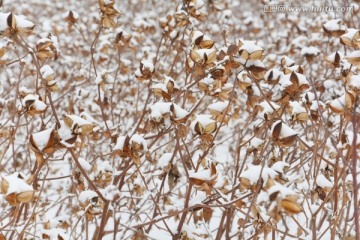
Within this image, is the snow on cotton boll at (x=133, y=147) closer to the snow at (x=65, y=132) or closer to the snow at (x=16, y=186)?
the snow at (x=65, y=132)

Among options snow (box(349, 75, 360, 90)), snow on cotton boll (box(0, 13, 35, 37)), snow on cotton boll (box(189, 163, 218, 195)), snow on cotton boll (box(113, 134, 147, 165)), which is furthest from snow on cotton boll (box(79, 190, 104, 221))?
snow (box(349, 75, 360, 90))

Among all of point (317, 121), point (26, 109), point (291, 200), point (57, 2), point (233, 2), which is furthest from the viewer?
point (57, 2)

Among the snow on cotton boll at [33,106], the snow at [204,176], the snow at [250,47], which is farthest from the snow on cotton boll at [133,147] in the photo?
the snow at [250,47]

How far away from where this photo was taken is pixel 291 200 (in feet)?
3.16

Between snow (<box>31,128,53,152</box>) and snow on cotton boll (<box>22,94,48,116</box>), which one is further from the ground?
snow on cotton boll (<box>22,94,48,116</box>)

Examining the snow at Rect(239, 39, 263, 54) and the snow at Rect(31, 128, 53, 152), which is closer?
the snow at Rect(31, 128, 53, 152)

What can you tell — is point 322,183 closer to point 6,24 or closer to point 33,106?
point 33,106

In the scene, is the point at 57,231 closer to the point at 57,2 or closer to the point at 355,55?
the point at 355,55

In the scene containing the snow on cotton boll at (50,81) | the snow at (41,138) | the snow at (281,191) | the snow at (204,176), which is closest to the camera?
the snow at (281,191)

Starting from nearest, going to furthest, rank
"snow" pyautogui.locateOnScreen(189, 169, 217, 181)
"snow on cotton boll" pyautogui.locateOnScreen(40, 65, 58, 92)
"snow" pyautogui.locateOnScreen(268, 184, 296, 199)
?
"snow" pyautogui.locateOnScreen(268, 184, 296, 199), "snow" pyautogui.locateOnScreen(189, 169, 217, 181), "snow on cotton boll" pyautogui.locateOnScreen(40, 65, 58, 92)

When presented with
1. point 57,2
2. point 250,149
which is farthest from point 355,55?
point 57,2

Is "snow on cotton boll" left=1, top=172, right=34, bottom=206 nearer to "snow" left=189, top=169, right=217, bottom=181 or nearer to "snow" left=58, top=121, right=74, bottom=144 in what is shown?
"snow" left=58, top=121, right=74, bottom=144


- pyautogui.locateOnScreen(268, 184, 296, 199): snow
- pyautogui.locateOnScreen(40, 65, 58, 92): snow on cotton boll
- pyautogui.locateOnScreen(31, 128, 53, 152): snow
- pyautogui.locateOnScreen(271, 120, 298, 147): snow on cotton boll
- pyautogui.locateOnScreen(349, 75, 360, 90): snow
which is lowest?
pyautogui.locateOnScreen(268, 184, 296, 199): snow

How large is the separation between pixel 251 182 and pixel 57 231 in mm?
664
